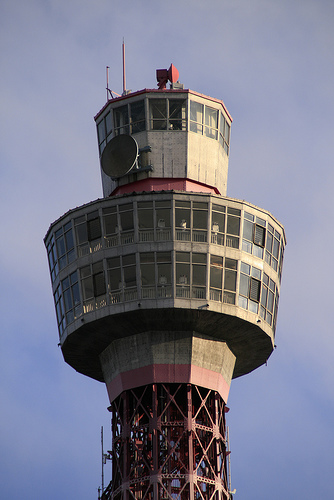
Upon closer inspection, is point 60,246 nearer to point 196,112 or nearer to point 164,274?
point 164,274

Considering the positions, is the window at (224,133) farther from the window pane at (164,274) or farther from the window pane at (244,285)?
the window pane at (164,274)

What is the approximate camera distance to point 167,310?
3615 inches

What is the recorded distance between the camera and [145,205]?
93.1 metres

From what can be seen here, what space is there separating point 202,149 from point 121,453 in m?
23.8

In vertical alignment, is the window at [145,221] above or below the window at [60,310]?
above

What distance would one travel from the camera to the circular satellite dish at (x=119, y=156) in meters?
97.8

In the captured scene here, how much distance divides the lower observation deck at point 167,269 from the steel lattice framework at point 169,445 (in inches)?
184

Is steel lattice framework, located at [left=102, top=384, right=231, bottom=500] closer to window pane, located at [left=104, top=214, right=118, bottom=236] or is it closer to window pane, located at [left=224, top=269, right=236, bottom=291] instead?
window pane, located at [left=224, top=269, right=236, bottom=291]

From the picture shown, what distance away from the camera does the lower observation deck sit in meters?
92.3

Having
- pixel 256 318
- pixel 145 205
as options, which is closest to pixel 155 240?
pixel 145 205

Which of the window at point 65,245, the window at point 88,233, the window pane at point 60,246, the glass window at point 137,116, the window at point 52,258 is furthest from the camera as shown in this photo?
the glass window at point 137,116

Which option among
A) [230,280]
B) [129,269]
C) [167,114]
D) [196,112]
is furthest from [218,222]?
[196,112]

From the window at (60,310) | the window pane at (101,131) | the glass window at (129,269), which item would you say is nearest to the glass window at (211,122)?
the window pane at (101,131)

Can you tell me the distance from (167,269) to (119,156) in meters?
10.8
